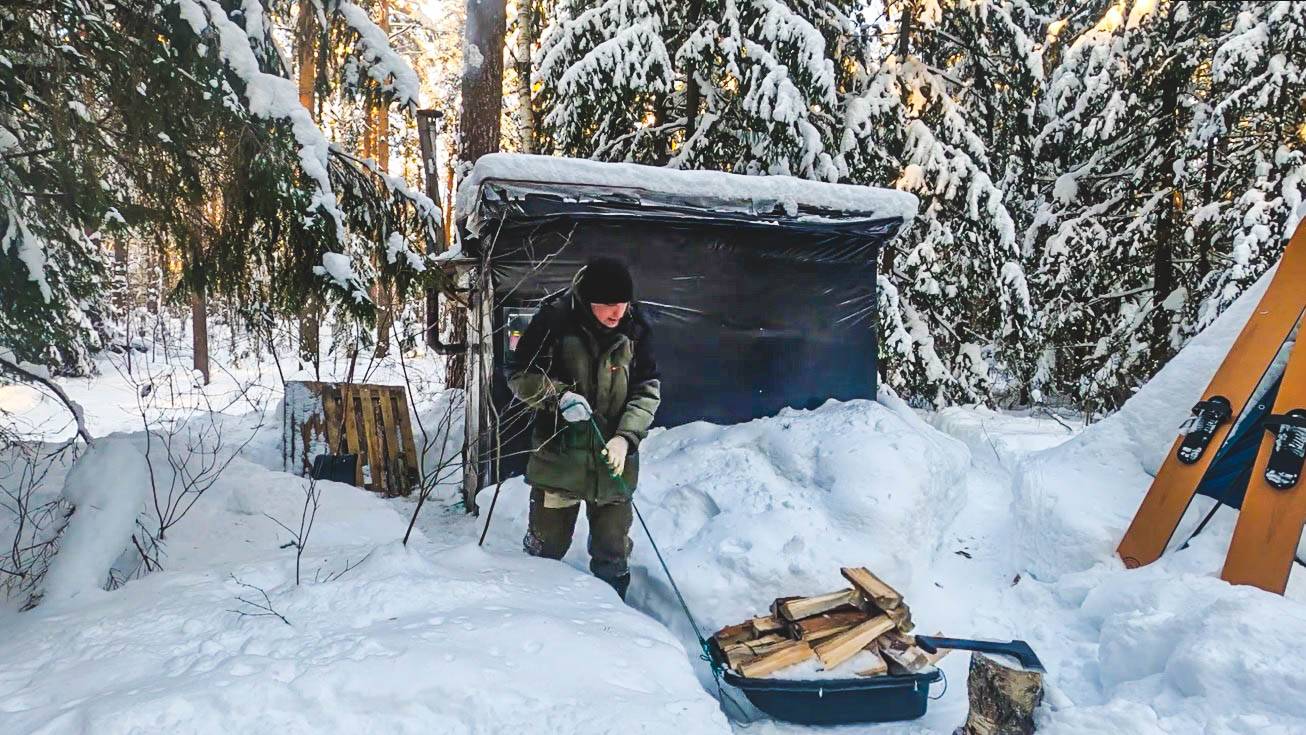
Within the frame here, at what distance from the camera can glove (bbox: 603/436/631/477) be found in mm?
3199

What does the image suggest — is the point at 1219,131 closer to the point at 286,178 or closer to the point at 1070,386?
the point at 1070,386

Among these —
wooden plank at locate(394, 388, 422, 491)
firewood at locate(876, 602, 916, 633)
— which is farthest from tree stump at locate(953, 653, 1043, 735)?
wooden plank at locate(394, 388, 422, 491)

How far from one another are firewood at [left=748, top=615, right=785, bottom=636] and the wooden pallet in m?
4.45

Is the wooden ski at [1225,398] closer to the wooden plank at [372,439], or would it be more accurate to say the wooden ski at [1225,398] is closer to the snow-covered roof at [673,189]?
the snow-covered roof at [673,189]

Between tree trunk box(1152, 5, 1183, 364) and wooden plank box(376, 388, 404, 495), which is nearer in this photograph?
wooden plank box(376, 388, 404, 495)

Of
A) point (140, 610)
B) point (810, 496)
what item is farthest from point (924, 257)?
point (140, 610)

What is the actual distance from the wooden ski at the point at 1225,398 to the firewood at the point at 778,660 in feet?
7.47

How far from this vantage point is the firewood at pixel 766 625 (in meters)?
3.05

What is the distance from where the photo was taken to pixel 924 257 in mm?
8219

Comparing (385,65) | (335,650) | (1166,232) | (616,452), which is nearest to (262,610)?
(335,650)

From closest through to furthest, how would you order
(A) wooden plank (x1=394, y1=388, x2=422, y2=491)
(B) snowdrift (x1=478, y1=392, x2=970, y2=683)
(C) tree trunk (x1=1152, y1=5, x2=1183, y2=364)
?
(B) snowdrift (x1=478, y1=392, x2=970, y2=683), (A) wooden plank (x1=394, y1=388, x2=422, y2=491), (C) tree trunk (x1=1152, y1=5, x2=1183, y2=364)

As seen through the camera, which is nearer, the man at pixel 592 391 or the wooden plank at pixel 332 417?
the man at pixel 592 391

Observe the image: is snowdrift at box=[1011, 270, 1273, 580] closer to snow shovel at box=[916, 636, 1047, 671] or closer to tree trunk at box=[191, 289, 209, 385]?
snow shovel at box=[916, 636, 1047, 671]

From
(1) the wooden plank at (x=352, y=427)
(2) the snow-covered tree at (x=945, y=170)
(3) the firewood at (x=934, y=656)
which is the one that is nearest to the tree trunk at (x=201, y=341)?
(1) the wooden plank at (x=352, y=427)
